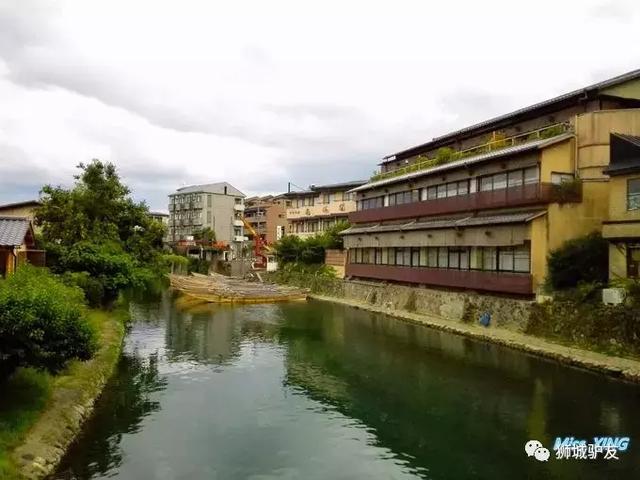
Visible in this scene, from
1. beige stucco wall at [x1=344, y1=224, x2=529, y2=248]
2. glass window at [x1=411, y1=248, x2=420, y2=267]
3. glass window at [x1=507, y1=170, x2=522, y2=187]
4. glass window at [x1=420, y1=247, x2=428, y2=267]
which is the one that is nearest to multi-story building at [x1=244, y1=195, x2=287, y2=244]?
beige stucco wall at [x1=344, y1=224, x2=529, y2=248]

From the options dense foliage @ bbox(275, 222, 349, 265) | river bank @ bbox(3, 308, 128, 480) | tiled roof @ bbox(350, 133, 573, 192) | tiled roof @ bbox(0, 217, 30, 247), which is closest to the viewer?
river bank @ bbox(3, 308, 128, 480)

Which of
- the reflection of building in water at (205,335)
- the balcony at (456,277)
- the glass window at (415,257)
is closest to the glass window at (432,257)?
the balcony at (456,277)

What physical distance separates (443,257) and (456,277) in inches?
107

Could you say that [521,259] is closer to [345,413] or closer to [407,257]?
[407,257]

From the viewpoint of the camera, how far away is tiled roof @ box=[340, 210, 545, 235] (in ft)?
85.9

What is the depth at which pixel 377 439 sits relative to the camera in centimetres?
1393

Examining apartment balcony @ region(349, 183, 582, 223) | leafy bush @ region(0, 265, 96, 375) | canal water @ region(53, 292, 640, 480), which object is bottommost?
canal water @ region(53, 292, 640, 480)

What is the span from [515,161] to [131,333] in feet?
78.4

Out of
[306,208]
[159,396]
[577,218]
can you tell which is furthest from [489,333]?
[306,208]

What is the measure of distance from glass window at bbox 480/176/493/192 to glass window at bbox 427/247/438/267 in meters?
6.02

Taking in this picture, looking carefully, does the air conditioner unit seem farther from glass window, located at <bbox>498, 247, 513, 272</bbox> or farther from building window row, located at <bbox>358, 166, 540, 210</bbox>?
building window row, located at <bbox>358, 166, 540, 210</bbox>

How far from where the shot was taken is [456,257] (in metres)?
32.8

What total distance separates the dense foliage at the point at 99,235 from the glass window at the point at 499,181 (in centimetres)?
2183

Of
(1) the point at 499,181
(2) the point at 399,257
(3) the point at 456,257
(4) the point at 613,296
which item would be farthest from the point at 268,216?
(4) the point at 613,296
